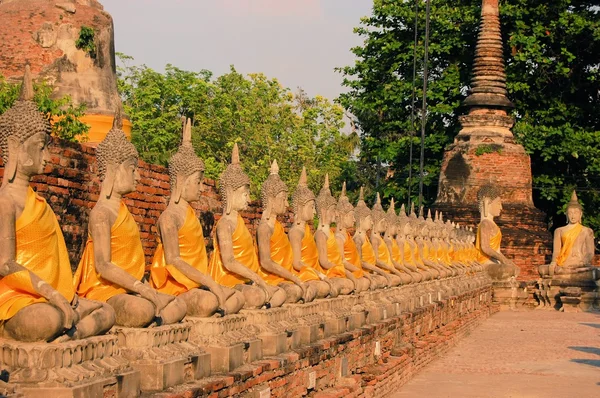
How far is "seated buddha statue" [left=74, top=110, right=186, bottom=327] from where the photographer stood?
634cm

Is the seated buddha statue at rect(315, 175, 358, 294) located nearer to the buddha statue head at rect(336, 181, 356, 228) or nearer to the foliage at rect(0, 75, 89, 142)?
the buddha statue head at rect(336, 181, 356, 228)

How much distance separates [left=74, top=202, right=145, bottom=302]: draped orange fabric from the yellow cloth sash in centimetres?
2238

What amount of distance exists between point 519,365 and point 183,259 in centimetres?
858

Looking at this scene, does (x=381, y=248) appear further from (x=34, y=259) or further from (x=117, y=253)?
(x=34, y=259)

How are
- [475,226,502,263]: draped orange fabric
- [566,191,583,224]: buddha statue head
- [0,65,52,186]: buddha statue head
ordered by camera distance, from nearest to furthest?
1. [0,65,52,186]: buddha statue head
2. [475,226,502,263]: draped orange fabric
3. [566,191,583,224]: buddha statue head

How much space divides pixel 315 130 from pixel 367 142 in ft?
13.9

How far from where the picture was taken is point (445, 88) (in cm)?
3381

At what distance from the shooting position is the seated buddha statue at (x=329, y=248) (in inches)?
455

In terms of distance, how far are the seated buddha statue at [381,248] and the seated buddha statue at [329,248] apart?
2.37 meters

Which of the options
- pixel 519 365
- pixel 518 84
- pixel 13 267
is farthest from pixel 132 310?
pixel 518 84

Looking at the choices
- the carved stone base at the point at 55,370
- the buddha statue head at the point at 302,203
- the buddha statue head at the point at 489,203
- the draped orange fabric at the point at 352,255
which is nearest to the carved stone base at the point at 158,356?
the carved stone base at the point at 55,370

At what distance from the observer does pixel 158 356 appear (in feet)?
20.9

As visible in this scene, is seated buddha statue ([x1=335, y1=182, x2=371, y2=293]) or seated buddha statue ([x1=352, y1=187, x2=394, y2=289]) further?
seated buddha statue ([x1=352, y1=187, x2=394, y2=289])

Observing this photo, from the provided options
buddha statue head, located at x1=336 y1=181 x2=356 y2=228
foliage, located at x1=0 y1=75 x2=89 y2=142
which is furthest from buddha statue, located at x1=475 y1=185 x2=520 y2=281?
buddha statue head, located at x1=336 y1=181 x2=356 y2=228
